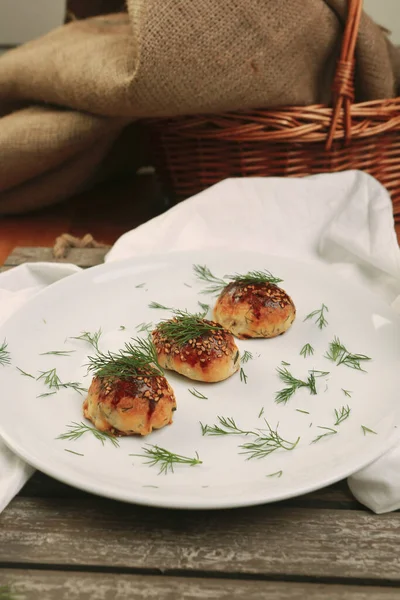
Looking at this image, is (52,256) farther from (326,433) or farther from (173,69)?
(326,433)

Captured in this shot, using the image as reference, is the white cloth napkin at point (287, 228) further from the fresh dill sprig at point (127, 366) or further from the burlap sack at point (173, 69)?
the fresh dill sprig at point (127, 366)

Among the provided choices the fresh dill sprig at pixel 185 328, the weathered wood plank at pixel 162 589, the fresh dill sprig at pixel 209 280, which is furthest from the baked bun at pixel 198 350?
the weathered wood plank at pixel 162 589

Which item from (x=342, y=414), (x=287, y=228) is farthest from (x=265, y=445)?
(x=287, y=228)

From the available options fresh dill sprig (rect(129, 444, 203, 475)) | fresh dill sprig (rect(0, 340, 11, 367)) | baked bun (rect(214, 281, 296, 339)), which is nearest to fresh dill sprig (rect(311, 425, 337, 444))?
fresh dill sprig (rect(129, 444, 203, 475))

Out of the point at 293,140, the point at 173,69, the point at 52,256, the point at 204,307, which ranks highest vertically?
the point at 173,69

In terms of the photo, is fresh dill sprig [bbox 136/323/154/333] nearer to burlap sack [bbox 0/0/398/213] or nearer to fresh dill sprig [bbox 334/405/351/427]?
fresh dill sprig [bbox 334/405/351/427]

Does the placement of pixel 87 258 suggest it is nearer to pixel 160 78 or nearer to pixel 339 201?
pixel 160 78
